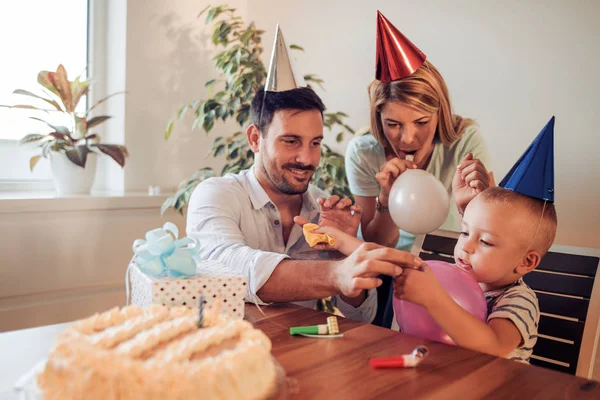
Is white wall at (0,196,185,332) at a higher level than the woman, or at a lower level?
lower

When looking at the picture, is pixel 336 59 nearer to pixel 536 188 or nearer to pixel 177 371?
pixel 536 188

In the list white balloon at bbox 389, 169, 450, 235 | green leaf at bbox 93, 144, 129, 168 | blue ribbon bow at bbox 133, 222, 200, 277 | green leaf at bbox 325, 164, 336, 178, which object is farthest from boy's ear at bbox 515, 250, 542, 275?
green leaf at bbox 93, 144, 129, 168

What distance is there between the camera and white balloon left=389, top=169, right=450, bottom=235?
1.17 meters

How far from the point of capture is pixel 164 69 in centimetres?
235

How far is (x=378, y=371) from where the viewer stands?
0.76m

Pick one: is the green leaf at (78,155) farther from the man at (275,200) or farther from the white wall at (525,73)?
the white wall at (525,73)

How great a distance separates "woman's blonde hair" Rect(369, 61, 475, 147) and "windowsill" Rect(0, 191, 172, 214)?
1122 mm

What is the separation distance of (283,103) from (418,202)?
1.52 feet

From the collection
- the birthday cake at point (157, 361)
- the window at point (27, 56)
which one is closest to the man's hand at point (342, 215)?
the birthday cake at point (157, 361)

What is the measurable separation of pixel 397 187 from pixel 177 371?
31.9 inches

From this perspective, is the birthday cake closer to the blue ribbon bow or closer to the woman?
A: the blue ribbon bow

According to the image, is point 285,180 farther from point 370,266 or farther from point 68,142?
point 68,142

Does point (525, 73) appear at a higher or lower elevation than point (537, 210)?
higher

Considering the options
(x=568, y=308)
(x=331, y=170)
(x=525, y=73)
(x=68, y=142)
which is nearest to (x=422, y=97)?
(x=525, y=73)
